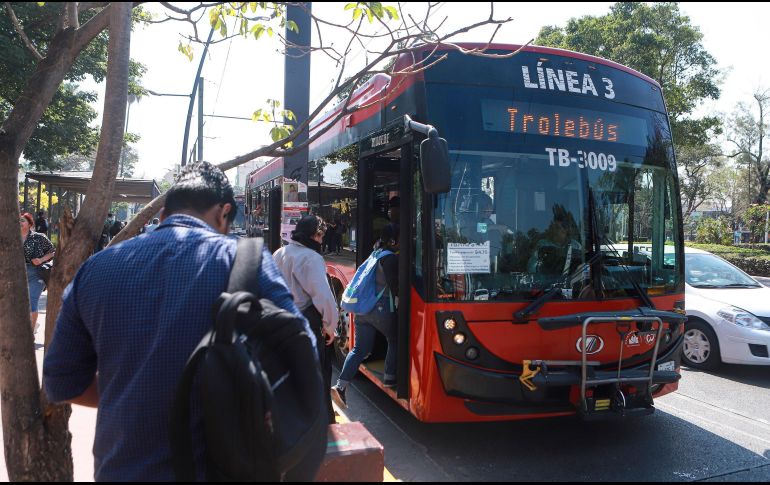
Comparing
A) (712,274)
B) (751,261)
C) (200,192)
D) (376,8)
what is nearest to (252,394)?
(200,192)

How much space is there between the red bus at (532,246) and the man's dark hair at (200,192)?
2.20 m

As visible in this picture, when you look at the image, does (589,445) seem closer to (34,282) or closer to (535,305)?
(535,305)

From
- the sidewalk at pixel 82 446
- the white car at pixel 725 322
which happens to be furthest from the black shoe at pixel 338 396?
the white car at pixel 725 322

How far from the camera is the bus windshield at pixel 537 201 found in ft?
14.3

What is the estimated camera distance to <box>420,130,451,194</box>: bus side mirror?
397 centimetres

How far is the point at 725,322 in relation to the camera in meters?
7.14

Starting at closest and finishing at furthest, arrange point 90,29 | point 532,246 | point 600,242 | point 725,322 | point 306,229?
point 90,29
point 532,246
point 600,242
point 306,229
point 725,322

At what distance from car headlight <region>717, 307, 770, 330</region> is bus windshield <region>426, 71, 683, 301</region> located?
296 cm

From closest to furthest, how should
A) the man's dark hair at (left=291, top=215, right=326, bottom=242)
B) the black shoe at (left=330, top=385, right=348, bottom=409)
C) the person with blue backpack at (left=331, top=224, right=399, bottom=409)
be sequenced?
the man's dark hair at (left=291, top=215, right=326, bottom=242) < the black shoe at (left=330, top=385, right=348, bottom=409) < the person with blue backpack at (left=331, top=224, right=399, bottom=409)

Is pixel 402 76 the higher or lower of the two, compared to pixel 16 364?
higher

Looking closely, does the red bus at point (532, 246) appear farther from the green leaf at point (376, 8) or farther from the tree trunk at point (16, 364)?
the tree trunk at point (16, 364)

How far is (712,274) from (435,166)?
6.26 m

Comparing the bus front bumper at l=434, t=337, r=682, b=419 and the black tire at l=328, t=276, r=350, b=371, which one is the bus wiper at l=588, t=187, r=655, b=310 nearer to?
the bus front bumper at l=434, t=337, r=682, b=419

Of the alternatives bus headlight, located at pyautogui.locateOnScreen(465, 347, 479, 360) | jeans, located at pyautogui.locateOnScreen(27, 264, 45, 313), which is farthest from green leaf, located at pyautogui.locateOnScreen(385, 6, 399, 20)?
jeans, located at pyautogui.locateOnScreen(27, 264, 45, 313)
